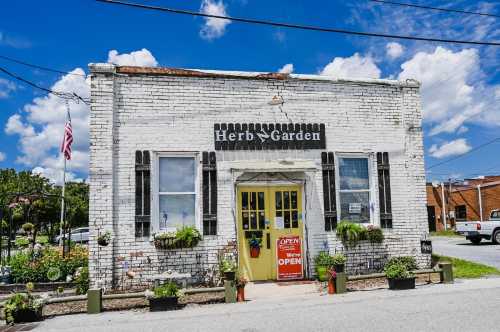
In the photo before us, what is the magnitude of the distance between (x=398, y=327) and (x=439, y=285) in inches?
157

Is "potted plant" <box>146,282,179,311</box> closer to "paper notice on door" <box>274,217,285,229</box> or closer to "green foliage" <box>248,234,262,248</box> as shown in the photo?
"green foliage" <box>248,234,262,248</box>

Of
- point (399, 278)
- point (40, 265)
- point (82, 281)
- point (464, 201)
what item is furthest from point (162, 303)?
point (464, 201)

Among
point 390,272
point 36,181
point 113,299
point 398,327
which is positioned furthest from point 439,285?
point 36,181

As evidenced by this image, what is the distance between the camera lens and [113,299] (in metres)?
8.59

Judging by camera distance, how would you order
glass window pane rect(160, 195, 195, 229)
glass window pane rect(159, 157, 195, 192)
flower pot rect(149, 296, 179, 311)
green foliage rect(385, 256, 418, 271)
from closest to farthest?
flower pot rect(149, 296, 179, 311), glass window pane rect(160, 195, 195, 229), glass window pane rect(159, 157, 195, 192), green foliage rect(385, 256, 418, 271)

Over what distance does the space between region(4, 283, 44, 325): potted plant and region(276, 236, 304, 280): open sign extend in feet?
16.5

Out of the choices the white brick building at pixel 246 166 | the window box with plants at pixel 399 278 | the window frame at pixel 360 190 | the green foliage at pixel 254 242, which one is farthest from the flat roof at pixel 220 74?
the window box with plants at pixel 399 278

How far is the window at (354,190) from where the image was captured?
11008 millimetres

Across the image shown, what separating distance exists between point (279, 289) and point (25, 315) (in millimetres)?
4781

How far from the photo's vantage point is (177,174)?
10328 millimetres

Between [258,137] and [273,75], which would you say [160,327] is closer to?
[258,137]

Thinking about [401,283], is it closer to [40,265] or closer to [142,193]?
[142,193]

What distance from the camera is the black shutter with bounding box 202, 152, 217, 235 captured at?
10.1 metres

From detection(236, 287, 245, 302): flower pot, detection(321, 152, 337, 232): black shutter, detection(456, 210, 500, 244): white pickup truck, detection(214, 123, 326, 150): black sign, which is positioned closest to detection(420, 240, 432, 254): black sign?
detection(321, 152, 337, 232): black shutter
